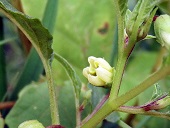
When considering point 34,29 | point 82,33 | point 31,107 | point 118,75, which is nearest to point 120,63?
point 118,75

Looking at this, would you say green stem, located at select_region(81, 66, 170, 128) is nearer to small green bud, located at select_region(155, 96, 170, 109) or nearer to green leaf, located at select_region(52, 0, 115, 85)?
small green bud, located at select_region(155, 96, 170, 109)

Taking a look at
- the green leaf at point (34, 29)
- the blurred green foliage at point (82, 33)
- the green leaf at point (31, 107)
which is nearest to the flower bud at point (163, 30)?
the green leaf at point (34, 29)

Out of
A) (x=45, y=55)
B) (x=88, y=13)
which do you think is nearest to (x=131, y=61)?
(x=88, y=13)

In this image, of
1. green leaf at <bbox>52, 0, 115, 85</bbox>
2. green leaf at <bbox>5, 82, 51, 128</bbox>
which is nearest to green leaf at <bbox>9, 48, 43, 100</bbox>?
green leaf at <bbox>5, 82, 51, 128</bbox>

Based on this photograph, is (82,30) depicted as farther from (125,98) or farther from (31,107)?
(125,98)

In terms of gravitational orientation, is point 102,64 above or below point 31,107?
above

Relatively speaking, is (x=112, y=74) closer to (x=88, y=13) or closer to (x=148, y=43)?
(x=88, y=13)
